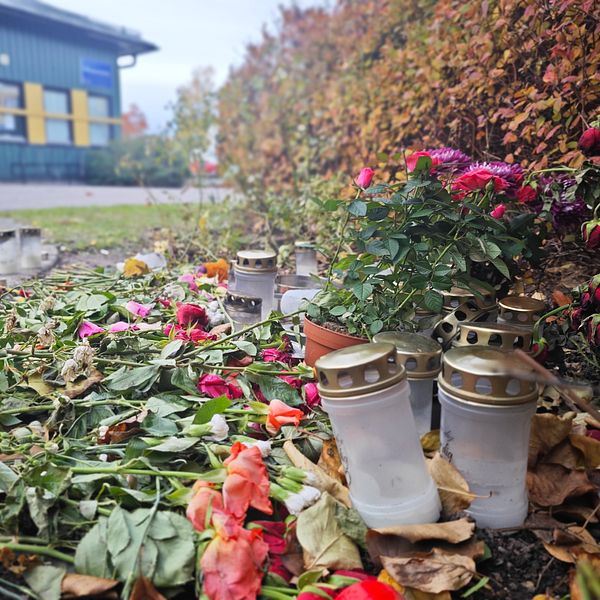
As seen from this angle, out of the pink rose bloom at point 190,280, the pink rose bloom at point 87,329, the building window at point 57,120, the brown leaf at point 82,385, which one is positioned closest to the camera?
the brown leaf at point 82,385

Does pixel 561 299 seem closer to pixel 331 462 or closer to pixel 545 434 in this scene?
pixel 545 434

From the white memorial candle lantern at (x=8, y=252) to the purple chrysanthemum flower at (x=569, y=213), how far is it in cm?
256

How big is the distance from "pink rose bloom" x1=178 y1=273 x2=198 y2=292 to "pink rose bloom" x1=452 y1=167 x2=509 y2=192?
1337 mm

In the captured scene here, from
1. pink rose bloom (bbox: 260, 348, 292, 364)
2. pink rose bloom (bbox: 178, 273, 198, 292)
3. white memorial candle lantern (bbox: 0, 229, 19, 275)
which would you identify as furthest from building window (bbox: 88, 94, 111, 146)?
pink rose bloom (bbox: 260, 348, 292, 364)

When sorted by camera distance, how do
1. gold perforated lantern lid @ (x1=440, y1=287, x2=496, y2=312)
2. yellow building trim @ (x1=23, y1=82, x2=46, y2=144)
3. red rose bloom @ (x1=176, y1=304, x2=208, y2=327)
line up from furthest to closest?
1. yellow building trim @ (x1=23, y1=82, x2=46, y2=144)
2. red rose bloom @ (x1=176, y1=304, x2=208, y2=327)
3. gold perforated lantern lid @ (x1=440, y1=287, x2=496, y2=312)

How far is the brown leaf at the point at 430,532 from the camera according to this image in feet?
3.29

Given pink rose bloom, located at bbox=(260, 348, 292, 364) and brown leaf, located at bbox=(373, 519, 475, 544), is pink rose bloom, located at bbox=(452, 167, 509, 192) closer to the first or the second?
pink rose bloom, located at bbox=(260, 348, 292, 364)

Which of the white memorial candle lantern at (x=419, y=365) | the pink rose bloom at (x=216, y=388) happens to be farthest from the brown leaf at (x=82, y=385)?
the white memorial candle lantern at (x=419, y=365)

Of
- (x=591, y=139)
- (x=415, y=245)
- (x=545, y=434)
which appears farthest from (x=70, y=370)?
(x=591, y=139)

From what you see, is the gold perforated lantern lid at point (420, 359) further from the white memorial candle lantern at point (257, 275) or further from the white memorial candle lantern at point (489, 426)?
the white memorial candle lantern at point (257, 275)

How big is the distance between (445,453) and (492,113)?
1.77m

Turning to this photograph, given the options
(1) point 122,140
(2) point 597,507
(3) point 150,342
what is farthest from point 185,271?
(1) point 122,140

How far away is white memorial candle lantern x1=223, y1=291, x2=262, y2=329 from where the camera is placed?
1.87 meters

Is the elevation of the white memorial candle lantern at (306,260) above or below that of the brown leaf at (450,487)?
above
